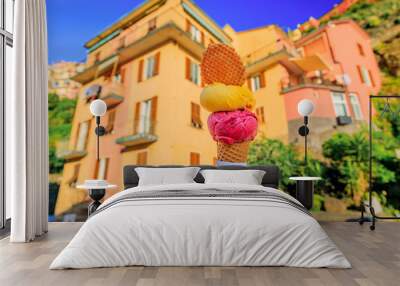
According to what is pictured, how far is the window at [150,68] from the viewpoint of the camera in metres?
5.86

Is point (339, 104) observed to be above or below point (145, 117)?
above

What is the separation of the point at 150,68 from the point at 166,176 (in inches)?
78.8

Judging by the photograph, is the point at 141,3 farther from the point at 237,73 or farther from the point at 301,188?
the point at 301,188

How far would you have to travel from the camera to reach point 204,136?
5637mm

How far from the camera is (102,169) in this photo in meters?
5.85

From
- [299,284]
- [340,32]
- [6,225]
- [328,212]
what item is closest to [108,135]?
[6,225]

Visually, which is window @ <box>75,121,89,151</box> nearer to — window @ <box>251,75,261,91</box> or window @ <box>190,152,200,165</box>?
window @ <box>190,152,200,165</box>

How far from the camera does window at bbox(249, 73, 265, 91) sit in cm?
584

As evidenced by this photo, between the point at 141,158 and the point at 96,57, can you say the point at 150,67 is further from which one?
the point at 141,158

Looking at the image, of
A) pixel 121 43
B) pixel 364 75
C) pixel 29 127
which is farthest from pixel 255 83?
pixel 29 127

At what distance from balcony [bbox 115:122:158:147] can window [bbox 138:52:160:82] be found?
0.69m

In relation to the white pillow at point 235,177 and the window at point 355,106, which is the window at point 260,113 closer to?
the window at point 355,106

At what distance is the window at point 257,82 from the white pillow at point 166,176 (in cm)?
179

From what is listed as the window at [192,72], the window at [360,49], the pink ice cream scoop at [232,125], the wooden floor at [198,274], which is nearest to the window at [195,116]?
the window at [192,72]
